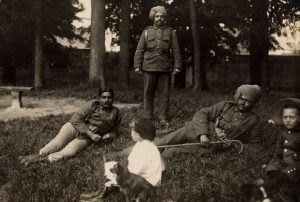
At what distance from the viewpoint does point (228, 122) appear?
7371mm

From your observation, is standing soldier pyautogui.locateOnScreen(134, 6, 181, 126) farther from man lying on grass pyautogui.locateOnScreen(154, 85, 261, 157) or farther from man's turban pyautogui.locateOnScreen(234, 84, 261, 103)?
man's turban pyautogui.locateOnScreen(234, 84, 261, 103)

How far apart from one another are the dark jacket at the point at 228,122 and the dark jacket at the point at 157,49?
6.63ft

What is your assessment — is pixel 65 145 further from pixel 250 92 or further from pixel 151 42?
pixel 250 92

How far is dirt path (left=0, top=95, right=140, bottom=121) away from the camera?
11888mm

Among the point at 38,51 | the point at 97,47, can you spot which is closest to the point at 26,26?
the point at 38,51

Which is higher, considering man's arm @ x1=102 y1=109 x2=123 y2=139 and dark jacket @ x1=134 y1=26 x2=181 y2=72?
dark jacket @ x1=134 y1=26 x2=181 y2=72

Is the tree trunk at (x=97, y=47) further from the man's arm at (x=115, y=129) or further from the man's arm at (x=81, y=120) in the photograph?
the man's arm at (x=81, y=120)

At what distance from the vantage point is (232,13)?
21500 millimetres

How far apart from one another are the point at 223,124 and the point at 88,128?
7.25ft

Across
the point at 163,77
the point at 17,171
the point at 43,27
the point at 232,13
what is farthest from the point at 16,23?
the point at 17,171

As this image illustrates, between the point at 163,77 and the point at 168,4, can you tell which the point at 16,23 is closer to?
the point at 168,4

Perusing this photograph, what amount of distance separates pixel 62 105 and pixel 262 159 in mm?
7511

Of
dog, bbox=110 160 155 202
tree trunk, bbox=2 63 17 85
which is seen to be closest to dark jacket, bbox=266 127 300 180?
dog, bbox=110 160 155 202

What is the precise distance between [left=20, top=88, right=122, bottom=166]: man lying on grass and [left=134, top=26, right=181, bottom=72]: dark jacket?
160cm
